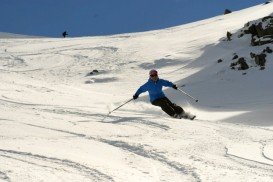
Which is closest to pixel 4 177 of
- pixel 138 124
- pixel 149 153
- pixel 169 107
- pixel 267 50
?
pixel 149 153

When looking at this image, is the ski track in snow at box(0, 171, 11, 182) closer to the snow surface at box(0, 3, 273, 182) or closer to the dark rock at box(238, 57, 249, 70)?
the snow surface at box(0, 3, 273, 182)

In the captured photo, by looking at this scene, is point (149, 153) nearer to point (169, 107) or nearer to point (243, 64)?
point (169, 107)

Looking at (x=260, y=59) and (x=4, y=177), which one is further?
(x=260, y=59)

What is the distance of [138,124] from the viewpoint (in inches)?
416

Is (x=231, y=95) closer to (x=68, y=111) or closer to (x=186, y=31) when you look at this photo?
(x=68, y=111)

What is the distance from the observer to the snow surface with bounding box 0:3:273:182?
652 centimetres

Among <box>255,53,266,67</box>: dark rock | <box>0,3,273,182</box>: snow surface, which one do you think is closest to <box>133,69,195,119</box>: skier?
<box>0,3,273,182</box>: snow surface

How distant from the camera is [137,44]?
33.1 metres

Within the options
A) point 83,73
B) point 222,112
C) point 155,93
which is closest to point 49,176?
point 155,93

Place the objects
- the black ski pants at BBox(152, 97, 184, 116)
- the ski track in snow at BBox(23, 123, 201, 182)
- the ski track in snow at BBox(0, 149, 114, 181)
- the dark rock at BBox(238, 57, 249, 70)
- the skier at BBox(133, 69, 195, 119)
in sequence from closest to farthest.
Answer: the ski track in snow at BBox(0, 149, 114, 181)
the ski track in snow at BBox(23, 123, 201, 182)
the black ski pants at BBox(152, 97, 184, 116)
the skier at BBox(133, 69, 195, 119)
the dark rock at BBox(238, 57, 249, 70)

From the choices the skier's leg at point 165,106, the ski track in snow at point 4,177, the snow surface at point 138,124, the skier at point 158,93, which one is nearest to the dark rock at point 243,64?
the snow surface at point 138,124

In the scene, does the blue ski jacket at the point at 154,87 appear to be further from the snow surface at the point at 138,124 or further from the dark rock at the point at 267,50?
the dark rock at the point at 267,50

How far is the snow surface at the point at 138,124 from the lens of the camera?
6.52m

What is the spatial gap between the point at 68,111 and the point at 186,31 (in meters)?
25.4
